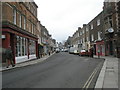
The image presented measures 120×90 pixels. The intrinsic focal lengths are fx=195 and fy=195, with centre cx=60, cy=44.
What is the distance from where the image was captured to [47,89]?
304 inches

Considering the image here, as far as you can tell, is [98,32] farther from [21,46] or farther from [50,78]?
[50,78]

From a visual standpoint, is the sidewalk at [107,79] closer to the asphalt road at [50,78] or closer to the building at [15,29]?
the asphalt road at [50,78]

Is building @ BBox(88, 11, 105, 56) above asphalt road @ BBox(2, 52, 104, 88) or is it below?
above

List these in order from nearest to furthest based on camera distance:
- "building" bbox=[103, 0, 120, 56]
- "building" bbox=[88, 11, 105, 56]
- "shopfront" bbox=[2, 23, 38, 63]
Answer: "shopfront" bbox=[2, 23, 38, 63]
"building" bbox=[103, 0, 120, 56]
"building" bbox=[88, 11, 105, 56]

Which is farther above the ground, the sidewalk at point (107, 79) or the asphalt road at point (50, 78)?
the sidewalk at point (107, 79)

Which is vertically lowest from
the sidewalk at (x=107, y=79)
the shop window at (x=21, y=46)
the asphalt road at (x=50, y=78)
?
the asphalt road at (x=50, y=78)

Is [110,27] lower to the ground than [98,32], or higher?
higher

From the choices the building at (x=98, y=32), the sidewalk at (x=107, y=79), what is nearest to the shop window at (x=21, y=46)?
the sidewalk at (x=107, y=79)

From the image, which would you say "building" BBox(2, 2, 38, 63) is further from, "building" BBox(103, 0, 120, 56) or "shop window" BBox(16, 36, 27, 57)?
"building" BBox(103, 0, 120, 56)

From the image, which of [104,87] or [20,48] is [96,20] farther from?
[104,87]

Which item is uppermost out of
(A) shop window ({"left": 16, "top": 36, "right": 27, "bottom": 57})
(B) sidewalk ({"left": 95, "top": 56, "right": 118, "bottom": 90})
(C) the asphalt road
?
(A) shop window ({"left": 16, "top": 36, "right": 27, "bottom": 57})

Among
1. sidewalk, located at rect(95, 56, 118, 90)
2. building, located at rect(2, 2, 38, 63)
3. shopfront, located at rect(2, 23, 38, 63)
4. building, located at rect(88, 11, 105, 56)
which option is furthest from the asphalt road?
building, located at rect(88, 11, 105, 56)

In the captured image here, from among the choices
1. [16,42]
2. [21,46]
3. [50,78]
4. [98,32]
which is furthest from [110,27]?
[50,78]

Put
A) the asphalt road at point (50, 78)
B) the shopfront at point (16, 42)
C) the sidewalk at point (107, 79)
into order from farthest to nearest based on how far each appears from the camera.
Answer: the shopfront at point (16, 42), the asphalt road at point (50, 78), the sidewalk at point (107, 79)
